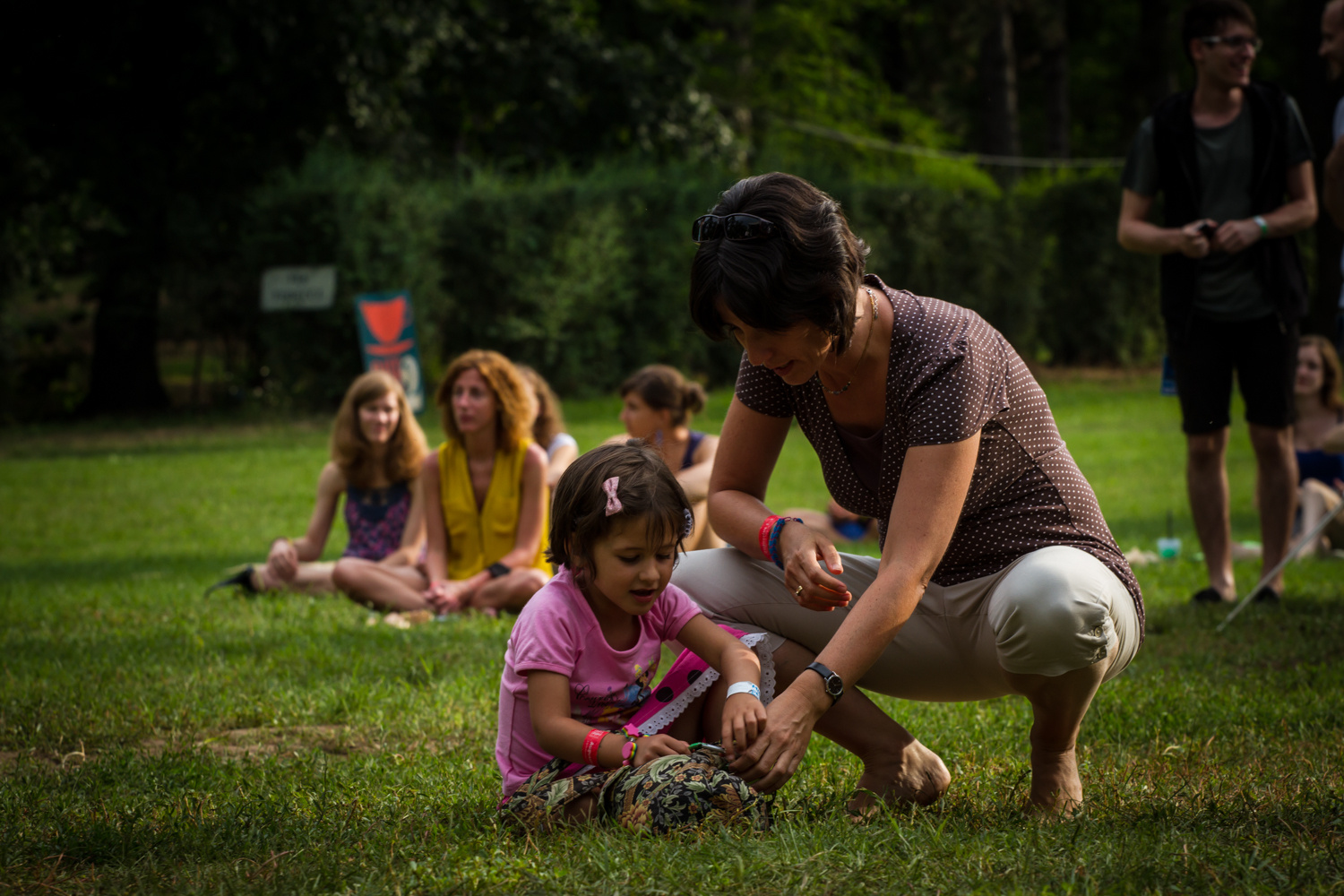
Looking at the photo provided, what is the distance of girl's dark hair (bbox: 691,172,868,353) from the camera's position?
2.66 m

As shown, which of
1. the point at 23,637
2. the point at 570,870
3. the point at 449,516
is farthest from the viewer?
the point at 449,516

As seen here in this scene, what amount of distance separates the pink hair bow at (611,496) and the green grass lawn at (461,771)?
2.30ft

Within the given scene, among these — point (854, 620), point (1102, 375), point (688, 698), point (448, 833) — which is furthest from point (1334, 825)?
point (1102, 375)

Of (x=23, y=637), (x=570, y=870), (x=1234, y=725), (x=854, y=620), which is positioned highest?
(x=854, y=620)

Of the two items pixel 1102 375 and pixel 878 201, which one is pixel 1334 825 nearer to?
pixel 878 201

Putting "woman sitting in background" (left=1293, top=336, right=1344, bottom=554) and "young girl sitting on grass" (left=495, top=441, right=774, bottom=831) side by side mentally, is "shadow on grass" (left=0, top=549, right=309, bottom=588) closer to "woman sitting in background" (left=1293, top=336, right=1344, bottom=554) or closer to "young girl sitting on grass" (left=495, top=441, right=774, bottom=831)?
"young girl sitting on grass" (left=495, top=441, right=774, bottom=831)

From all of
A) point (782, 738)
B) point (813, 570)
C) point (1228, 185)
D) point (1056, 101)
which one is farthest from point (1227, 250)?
point (1056, 101)

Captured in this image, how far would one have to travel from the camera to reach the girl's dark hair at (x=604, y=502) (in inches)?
115

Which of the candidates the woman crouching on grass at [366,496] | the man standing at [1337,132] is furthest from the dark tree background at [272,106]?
the man standing at [1337,132]

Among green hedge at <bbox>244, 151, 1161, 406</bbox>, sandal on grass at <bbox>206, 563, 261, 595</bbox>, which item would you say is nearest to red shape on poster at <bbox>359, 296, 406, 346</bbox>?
green hedge at <bbox>244, 151, 1161, 406</bbox>

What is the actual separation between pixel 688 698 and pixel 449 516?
3953 mm

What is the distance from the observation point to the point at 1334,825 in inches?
109

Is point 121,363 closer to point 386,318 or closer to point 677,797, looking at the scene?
point 386,318

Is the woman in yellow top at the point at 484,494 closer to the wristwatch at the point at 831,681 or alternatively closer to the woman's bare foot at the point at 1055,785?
the woman's bare foot at the point at 1055,785
